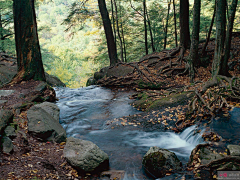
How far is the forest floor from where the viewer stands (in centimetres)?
321

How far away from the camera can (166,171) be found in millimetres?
3547

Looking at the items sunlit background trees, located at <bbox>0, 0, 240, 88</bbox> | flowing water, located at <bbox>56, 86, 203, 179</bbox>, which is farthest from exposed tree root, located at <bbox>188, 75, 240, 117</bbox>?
sunlit background trees, located at <bbox>0, 0, 240, 88</bbox>

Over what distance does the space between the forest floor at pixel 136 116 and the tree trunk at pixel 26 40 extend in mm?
571

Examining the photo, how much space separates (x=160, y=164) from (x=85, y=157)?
149 centimetres

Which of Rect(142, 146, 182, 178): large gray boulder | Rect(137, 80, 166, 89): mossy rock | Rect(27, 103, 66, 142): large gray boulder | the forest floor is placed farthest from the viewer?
Rect(137, 80, 166, 89): mossy rock

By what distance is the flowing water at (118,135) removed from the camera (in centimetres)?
434

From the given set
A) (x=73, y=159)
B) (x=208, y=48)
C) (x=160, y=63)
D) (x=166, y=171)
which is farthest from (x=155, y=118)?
(x=208, y=48)

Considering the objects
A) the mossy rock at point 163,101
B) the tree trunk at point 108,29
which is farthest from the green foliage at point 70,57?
the mossy rock at point 163,101

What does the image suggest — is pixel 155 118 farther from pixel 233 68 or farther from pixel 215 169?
pixel 233 68

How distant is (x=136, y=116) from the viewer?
6828 mm

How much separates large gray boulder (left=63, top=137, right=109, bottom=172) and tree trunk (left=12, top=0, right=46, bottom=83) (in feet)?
19.0

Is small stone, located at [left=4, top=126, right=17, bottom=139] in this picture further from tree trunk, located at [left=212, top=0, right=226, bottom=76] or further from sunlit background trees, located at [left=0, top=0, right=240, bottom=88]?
sunlit background trees, located at [left=0, top=0, right=240, bottom=88]

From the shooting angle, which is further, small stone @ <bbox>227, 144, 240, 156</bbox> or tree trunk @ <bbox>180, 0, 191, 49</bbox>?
tree trunk @ <bbox>180, 0, 191, 49</bbox>

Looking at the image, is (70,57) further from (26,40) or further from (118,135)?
(118,135)
